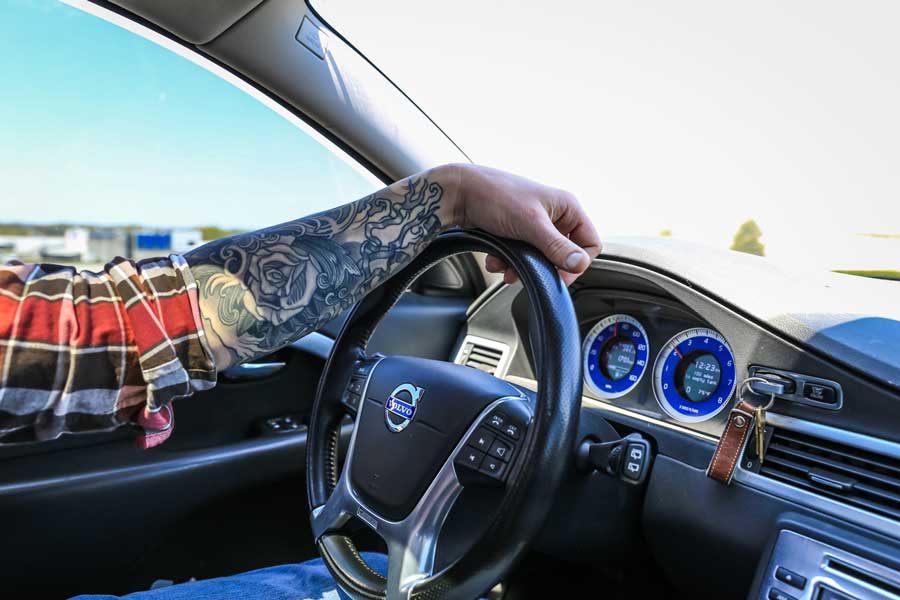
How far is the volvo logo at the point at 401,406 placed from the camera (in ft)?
3.85

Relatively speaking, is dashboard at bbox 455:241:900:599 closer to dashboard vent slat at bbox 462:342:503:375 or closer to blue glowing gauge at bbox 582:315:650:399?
blue glowing gauge at bbox 582:315:650:399

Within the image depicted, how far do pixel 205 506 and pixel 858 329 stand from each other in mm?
1595

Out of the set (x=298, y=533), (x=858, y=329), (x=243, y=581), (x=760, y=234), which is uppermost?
(x=760, y=234)

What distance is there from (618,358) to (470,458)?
0.68m

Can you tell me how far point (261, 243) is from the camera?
1.09 m

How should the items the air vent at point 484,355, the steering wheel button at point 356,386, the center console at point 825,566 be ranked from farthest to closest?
1. the air vent at point 484,355
2. the steering wheel button at point 356,386
3. the center console at point 825,566

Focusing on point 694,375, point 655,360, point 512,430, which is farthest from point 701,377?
point 512,430

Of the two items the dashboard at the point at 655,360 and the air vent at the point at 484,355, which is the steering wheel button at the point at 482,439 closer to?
the dashboard at the point at 655,360

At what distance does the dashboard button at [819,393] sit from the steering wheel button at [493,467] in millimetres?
540

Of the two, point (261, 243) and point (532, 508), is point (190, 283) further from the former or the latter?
point (532, 508)

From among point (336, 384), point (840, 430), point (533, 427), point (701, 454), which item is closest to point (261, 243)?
point (336, 384)

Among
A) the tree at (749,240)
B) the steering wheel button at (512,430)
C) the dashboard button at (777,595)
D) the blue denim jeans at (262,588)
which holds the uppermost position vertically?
the tree at (749,240)

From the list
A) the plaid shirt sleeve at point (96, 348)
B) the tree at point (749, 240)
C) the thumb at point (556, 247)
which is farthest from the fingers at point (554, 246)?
the tree at point (749, 240)

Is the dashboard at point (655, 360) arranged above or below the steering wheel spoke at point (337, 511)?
above
